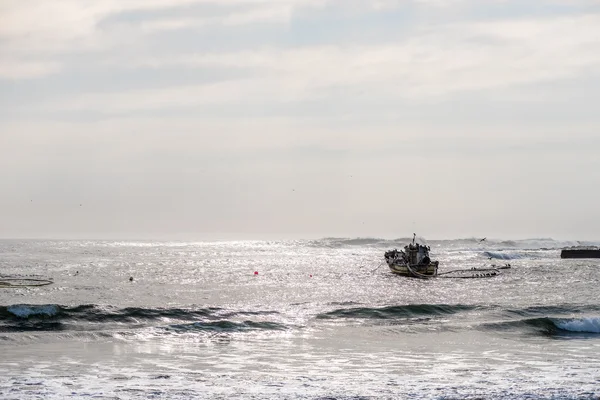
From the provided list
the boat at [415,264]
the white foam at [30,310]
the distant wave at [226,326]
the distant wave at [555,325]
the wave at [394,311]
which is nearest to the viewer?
the distant wave at [555,325]

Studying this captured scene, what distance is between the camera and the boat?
7794 centimetres

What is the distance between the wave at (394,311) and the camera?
140 feet

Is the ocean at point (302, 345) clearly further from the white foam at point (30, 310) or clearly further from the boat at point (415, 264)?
the boat at point (415, 264)

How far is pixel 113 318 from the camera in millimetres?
40219

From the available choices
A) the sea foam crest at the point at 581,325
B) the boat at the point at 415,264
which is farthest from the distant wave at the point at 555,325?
the boat at the point at 415,264

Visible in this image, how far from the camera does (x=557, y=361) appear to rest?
26.1 metres

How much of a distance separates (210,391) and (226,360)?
20.1 ft

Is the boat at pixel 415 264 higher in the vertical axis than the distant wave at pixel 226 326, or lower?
higher

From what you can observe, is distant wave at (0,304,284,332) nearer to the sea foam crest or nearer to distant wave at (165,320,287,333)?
distant wave at (165,320,287,333)

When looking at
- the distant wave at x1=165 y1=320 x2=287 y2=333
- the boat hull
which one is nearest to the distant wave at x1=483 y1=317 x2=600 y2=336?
the distant wave at x1=165 y1=320 x2=287 y2=333

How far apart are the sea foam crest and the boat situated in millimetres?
39981

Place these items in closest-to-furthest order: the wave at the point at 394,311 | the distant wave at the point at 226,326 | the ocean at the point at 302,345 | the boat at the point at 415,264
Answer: the ocean at the point at 302,345 < the distant wave at the point at 226,326 < the wave at the point at 394,311 < the boat at the point at 415,264

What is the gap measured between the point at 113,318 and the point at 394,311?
50.8ft

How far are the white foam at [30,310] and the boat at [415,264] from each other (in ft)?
146
